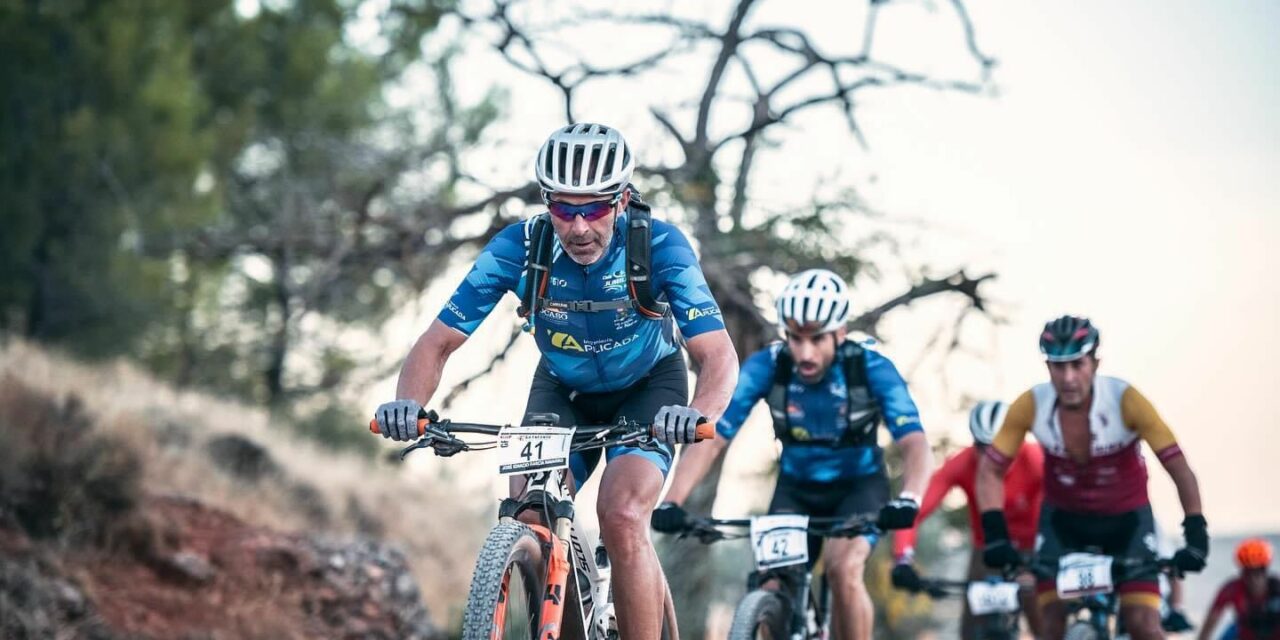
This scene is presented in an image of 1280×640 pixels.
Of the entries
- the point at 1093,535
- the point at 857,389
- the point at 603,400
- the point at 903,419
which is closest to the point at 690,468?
the point at 857,389

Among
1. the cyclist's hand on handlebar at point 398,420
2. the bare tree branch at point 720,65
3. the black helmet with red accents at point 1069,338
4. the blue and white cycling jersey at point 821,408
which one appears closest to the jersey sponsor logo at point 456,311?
the cyclist's hand on handlebar at point 398,420

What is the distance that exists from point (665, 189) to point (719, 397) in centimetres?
773

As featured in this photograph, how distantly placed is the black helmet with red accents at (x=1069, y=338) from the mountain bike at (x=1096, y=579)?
3.62ft

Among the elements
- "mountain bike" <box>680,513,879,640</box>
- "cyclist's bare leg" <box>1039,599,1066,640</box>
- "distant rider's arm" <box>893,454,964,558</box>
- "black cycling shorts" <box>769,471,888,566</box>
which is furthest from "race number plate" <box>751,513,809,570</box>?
"distant rider's arm" <box>893,454,964,558</box>

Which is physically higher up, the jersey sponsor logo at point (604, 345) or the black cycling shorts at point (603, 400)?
the jersey sponsor logo at point (604, 345)

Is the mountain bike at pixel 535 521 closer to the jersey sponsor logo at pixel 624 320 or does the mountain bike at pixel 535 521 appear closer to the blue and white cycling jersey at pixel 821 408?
the jersey sponsor logo at pixel 624 320

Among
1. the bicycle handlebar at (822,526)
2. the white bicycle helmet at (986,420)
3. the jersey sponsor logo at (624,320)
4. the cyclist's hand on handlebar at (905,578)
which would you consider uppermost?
the white bicycle helmet at (986,420)

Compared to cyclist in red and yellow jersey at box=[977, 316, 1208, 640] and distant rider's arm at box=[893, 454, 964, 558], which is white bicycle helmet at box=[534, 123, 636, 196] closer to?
cyclist in red and yellow jersey at box=[977, 316, 1208, 640]

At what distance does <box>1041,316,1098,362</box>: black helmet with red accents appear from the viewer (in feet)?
27.2

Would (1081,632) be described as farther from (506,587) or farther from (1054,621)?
(506,587)

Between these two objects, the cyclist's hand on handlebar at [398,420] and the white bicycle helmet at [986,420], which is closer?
the cyclist's hand on handlebar at [398,420]

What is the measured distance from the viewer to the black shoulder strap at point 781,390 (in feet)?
24.9

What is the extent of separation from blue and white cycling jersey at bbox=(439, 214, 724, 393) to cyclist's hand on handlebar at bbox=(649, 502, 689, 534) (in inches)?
46.0

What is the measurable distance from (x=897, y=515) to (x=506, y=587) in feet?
7.62
